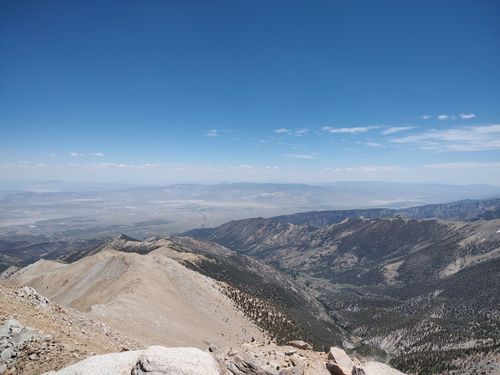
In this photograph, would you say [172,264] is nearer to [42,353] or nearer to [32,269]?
[32,269]

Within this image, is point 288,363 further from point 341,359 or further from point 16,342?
point 16,342

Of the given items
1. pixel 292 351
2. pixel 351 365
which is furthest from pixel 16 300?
pixel 351 365

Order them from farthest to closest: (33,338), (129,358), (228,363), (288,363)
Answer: (288,363), (33,338), (228,363), (129,358)

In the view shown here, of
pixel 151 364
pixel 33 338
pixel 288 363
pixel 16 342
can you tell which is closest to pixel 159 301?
pixel 33 338

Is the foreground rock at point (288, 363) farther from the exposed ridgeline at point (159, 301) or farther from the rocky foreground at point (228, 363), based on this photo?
the exposed ridgeline at point (159, 301)

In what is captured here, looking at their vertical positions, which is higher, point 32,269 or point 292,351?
point 292,351
